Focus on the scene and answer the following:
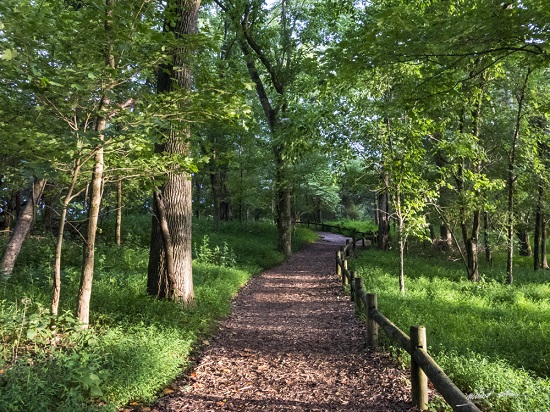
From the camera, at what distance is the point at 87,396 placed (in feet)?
13.1

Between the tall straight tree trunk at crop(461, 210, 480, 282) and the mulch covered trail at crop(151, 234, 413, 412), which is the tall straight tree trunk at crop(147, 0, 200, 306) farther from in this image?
the tall straight tree trunk at crop(461, 210, 480, 282)

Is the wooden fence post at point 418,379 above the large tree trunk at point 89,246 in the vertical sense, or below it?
below

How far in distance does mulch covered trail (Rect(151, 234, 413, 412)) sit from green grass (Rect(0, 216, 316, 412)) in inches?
14.8

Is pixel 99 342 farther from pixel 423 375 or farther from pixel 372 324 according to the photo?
pixel 372 324

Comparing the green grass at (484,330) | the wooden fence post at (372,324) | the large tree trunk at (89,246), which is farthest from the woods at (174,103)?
the wooden fence post at (372,324)

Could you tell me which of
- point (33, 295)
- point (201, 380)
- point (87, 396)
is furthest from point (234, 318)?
point (87, 396)

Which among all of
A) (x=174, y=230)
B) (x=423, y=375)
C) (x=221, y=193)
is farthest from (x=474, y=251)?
(x=221, y=193)

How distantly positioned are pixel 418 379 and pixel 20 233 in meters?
9.26

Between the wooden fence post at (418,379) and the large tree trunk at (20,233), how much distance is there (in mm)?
7775

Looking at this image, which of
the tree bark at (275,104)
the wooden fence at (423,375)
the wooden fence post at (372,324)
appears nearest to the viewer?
the wooden fence at (423,375)

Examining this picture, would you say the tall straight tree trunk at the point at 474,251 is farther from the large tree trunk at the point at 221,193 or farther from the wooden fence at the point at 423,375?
the large tree trunk at the point at 221,193

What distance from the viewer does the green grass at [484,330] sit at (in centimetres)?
434

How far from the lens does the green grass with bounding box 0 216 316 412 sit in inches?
→ 147

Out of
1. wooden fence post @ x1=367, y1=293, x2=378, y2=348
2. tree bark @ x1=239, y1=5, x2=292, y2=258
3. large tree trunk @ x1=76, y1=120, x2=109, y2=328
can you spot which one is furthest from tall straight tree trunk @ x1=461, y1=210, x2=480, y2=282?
large tree trunk @ x1=76, y1=120, x2=109, y2=328
